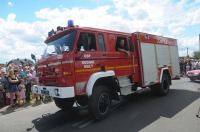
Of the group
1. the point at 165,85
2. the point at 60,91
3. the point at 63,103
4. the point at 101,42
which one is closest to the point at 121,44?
the point at 101,42

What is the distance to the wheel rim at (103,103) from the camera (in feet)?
21.3

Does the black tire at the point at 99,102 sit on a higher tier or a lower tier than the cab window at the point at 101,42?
lower

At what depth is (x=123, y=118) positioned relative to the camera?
257 inches

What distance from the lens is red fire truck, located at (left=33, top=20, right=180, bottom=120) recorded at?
588 cm

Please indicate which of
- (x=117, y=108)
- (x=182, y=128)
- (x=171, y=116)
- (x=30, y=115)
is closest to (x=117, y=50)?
(x=117, y=108)

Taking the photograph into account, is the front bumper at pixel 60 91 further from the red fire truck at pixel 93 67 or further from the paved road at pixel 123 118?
the paved road at pixel 123 118

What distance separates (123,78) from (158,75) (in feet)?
7.62

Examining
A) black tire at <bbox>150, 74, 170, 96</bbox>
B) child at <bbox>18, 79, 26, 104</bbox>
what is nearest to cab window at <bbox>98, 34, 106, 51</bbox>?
black tire at <bbox>150, 74, 170, 96</bbox>

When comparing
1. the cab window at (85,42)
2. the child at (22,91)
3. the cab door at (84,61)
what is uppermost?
the cab window at (85,42)

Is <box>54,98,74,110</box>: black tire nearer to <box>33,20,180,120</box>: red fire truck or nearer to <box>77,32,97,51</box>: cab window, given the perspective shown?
<box>33,20,180,120</box>: red fire truck

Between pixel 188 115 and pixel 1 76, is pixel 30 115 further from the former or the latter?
pixel 188 115

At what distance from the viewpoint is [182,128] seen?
537cm

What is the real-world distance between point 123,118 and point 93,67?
5.92 feet

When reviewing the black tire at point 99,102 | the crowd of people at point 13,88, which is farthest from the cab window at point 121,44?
the crowd of people at point 13,88
